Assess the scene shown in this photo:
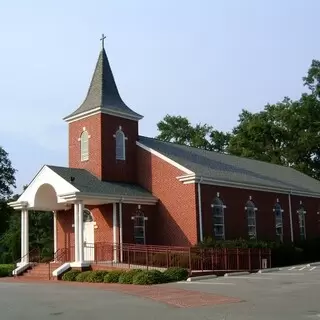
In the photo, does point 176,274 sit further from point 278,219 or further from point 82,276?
point 278,219

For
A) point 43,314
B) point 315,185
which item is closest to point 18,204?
point 43,314

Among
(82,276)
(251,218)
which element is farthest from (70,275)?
(251,218)

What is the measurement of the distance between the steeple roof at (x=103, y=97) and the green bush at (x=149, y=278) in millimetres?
12070

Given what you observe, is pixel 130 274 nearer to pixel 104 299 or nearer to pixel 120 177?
pixel 104 299

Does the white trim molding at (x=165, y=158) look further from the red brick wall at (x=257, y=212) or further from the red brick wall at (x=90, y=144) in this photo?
the red brick wall at (x=90, y=144)

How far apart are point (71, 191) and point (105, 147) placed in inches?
180

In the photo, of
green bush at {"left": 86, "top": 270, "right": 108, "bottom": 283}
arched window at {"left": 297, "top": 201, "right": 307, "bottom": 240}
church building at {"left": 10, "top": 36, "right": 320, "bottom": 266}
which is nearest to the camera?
green bush at {"left": 86, "top": 270, "right": 108, "bottom": 283}

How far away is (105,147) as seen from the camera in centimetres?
3131

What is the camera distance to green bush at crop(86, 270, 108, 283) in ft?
78.0

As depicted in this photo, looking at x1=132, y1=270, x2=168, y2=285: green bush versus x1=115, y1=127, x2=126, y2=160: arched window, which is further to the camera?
x1=115, y1=127, x2=126, y2=160: arched window

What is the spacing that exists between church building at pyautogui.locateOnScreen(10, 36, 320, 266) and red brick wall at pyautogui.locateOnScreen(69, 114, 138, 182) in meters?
0.06

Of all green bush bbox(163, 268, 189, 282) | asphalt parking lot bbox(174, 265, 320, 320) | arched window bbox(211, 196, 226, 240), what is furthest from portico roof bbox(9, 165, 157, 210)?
asphalt parking lot bbox(174, 265, 320, 320)

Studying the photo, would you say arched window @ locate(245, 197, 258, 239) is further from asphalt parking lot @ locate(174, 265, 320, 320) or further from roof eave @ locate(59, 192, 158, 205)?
asphalt parking lot @ locate(174, 265, 320, 320)

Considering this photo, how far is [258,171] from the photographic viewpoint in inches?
1571
